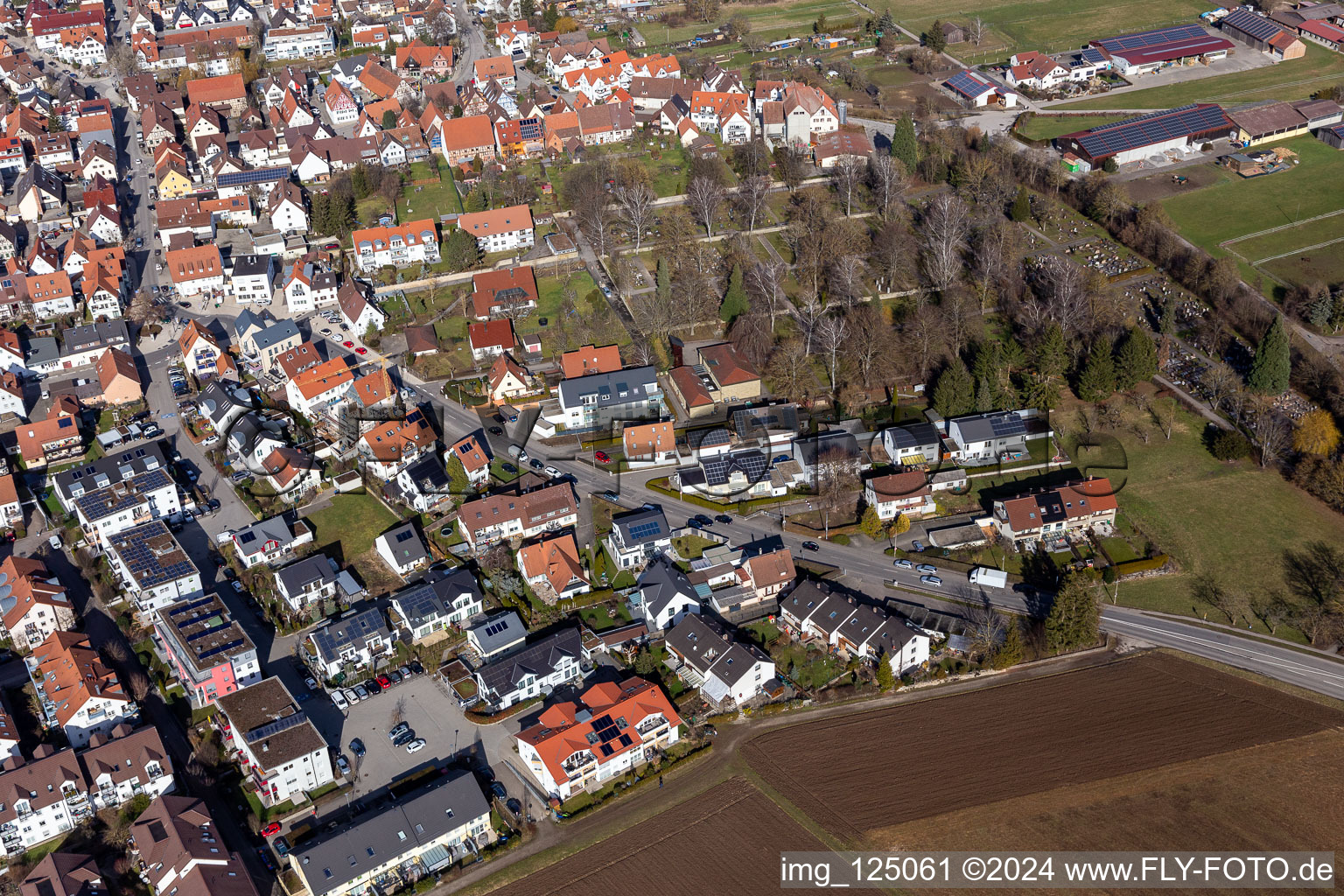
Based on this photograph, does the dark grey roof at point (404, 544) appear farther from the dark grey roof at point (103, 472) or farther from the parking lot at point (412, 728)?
the dark grey roof at point (103, 472)

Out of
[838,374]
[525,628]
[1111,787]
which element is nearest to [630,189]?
[838,374]

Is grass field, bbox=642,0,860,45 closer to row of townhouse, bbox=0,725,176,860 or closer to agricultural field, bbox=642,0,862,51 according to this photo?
agricultural field, bbox=642,0,862,51

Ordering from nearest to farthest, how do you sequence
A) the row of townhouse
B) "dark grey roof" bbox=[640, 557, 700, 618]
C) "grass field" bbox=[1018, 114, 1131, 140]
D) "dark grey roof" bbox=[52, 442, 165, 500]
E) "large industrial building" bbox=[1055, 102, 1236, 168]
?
the row of townhouse
"dark grey roof" bbox=[640, 557, 700, 618]
"dark grey roof" bbox=[52, 442, 165, 500]
"large industrial building" bbox=[1055, 102, 1236, 168]
"grass field" bbox=[1018, 114, 1131, 140]

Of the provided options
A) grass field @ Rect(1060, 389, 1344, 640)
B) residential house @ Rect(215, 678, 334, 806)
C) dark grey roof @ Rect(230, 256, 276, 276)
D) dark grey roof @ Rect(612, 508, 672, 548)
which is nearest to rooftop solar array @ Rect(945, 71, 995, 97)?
grass field @ Rect(1060, 389, 1344, 640)

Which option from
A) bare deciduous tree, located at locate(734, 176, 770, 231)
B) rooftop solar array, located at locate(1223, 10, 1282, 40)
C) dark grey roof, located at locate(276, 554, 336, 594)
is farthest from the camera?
rooftop solar array, located at locate(1223, 10, 1282, 40)

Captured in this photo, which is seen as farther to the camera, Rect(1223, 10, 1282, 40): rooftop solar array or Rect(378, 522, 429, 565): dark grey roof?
Rect(1223, 10, 1282, 40): rooftop solar array

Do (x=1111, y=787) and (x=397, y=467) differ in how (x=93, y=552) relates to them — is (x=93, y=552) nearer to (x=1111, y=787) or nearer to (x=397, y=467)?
(x=397, y=467)

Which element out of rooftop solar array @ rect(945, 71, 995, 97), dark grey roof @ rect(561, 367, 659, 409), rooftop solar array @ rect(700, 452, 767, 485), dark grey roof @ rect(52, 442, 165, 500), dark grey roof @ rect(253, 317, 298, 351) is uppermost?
rooftop solar array @ rect(945, 71, 995, 97)
